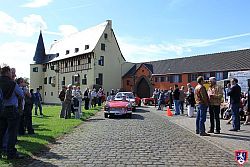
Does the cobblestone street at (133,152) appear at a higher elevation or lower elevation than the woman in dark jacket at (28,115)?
lower

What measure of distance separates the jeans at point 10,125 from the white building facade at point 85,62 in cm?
4895

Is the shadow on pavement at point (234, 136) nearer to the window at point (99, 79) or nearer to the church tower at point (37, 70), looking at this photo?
the window at point (99, 79)

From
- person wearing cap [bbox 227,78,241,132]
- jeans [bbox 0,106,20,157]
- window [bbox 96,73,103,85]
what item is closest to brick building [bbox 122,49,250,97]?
window [bbox 96,73,103,85]

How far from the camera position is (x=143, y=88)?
69062mm

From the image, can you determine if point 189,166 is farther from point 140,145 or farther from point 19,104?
point 19,104

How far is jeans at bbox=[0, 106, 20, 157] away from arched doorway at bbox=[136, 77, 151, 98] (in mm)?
59655

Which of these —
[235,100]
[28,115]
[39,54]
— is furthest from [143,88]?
[28,115]

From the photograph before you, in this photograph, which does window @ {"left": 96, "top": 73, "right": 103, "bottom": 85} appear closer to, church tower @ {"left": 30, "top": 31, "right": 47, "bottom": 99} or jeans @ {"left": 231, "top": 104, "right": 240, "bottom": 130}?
church tower @ {"left": 30, "top": 31, "right": 47, "bottom": 99}

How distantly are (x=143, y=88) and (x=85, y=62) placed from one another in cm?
1320

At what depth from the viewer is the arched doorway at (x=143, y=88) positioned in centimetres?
6746

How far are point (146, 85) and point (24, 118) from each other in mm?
57396

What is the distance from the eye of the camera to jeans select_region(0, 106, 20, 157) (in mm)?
7688

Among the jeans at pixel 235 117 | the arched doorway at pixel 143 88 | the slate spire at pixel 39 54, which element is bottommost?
the jeans at pixel 235 117

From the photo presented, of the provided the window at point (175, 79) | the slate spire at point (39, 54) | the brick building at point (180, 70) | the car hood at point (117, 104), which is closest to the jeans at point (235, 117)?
the car hood at point (117, 104)
